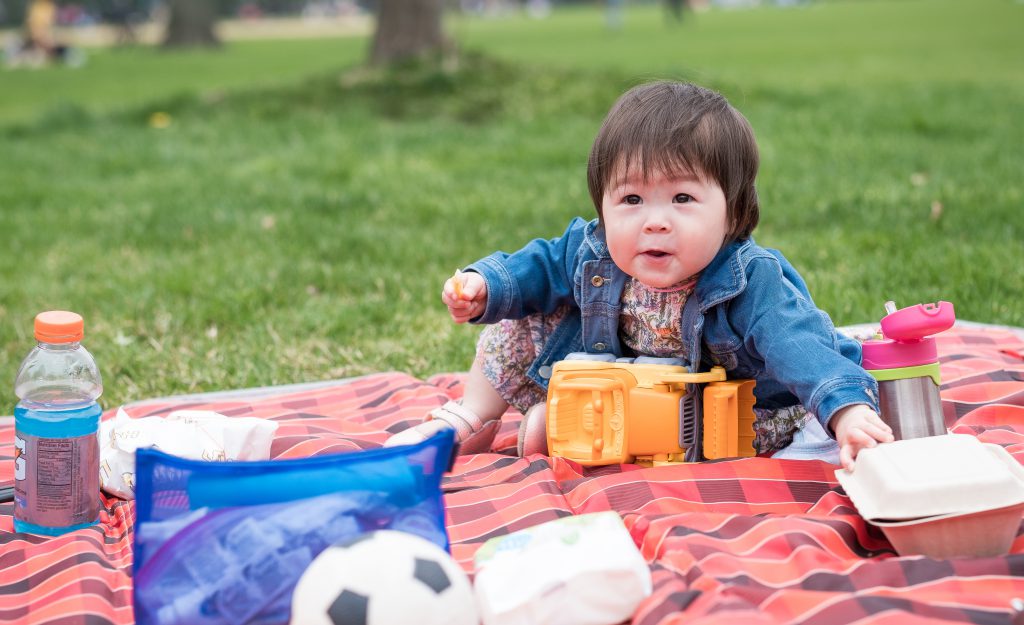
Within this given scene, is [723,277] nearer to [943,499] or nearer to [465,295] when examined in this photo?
[465,295]

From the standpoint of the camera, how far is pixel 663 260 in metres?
2.68

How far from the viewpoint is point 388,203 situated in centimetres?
615

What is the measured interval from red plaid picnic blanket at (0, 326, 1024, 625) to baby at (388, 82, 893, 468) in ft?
0.61

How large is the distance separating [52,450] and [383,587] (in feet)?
3.35

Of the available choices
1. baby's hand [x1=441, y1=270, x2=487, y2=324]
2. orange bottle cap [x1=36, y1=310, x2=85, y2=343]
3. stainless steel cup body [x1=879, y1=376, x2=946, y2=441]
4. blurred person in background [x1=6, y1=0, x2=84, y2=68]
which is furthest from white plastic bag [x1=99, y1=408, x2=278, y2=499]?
blurred person in background [x1=6, y1=0, x2=84, y2=68]

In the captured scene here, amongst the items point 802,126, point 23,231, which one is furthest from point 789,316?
point 802,126

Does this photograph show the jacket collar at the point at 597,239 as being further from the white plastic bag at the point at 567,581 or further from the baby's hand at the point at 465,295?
the white plastic bag at the point at 567,581

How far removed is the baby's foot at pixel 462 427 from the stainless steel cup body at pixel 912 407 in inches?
39.2

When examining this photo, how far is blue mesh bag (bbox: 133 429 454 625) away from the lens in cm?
206

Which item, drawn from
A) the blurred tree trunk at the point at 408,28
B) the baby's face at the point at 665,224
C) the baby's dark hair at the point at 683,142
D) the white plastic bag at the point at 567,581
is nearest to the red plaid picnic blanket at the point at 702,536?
the white plastic bag at the point at 567,581

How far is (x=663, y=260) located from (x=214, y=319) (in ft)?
7.32

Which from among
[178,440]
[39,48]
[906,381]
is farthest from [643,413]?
[39,48]

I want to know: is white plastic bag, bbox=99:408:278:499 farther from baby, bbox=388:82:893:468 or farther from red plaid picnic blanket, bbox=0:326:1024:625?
baby, bbox=388:82:893:468

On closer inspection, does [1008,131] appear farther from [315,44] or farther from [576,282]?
[315,44]
